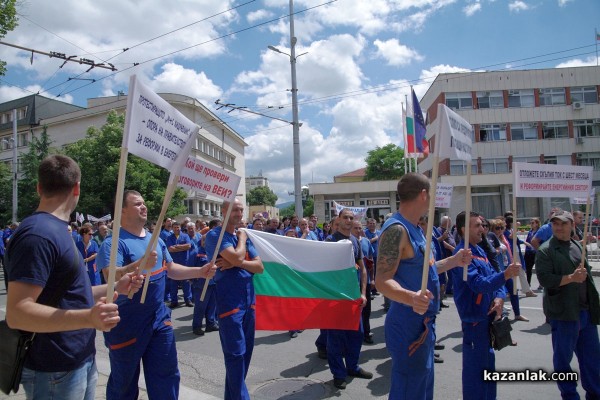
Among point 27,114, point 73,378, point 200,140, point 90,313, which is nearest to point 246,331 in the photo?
point 73,378

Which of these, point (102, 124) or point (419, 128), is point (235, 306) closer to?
point (419, 128)

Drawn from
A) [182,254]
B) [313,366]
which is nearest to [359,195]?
[182,254]

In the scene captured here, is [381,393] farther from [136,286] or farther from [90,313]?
[90,313]

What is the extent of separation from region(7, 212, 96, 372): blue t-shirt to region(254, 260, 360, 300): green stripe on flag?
3.41 metres

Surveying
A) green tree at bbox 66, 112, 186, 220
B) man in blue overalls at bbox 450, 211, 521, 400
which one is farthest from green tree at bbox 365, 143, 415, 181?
man in blue overalls at bbox 450, 211, 521, 400

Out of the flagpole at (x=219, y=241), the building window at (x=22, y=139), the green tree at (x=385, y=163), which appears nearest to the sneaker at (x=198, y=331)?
the flagpole at (x=219, y=241)

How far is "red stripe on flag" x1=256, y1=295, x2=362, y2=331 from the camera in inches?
228

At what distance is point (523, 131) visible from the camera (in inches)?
1505

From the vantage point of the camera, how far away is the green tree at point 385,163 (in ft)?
235

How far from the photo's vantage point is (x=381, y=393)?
507cm

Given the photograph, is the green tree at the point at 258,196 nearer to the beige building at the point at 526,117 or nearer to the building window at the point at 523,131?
the beige building at the point at 526,117

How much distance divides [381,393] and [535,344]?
10.4ft

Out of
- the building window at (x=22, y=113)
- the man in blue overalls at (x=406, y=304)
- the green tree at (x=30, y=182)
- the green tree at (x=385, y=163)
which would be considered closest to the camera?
the man in blue overalls at (x=406, y=304)

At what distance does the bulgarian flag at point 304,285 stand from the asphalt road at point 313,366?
2.29ft
